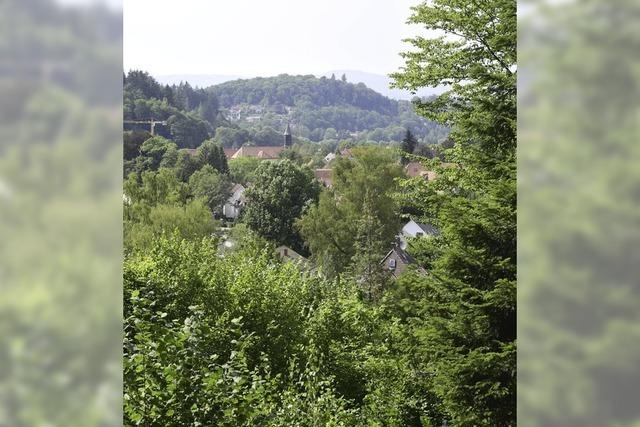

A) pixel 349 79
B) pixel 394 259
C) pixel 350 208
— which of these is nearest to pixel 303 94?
pixel 349 79

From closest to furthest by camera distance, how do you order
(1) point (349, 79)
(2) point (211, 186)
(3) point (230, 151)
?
(2) point (211, 186) < (1) point (349, 79) < (3) point (230, 151)

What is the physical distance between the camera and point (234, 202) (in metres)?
17.1

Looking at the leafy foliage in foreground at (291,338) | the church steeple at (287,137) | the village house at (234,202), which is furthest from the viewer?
the church steeple at (287,137)

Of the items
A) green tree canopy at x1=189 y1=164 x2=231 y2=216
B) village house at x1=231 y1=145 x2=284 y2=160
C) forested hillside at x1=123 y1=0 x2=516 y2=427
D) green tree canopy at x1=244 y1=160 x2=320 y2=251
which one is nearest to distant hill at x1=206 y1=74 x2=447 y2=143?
village house at x1=231 y1=145 x2=284 y2=160

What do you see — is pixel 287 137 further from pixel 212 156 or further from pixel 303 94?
pixel 212 156

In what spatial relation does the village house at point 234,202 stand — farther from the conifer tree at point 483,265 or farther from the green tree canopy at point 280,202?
the conifer tree at point 483,265

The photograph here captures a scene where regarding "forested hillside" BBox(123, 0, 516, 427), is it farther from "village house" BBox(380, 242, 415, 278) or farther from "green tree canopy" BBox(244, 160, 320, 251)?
"green tree canopy" BBox(244, 160, 320, 251)

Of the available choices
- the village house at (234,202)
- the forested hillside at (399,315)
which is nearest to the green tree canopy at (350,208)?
the village house at (234,202)

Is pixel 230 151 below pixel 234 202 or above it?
above

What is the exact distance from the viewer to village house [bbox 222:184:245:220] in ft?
55.1

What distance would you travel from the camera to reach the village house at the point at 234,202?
1680 cm

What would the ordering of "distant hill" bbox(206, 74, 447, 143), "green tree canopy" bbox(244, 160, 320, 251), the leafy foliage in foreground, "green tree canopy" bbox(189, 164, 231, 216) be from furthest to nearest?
"distant hill" bbox(206, 74, 447, 143), "green tree canopy" bbox(189, 164, 231, 216), "green tree canopy" bbox(244, 160, 320, 251), the leafy foliage in foreground

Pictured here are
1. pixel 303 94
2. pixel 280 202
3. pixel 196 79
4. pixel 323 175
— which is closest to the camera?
pixel 280 202
